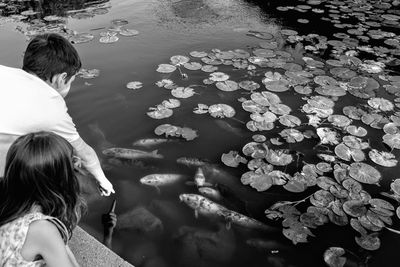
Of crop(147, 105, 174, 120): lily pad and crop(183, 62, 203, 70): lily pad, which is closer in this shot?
crop(147, 105, 174, 120): lily pad

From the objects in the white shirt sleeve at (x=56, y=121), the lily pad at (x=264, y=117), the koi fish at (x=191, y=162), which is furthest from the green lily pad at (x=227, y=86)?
the white shirt sleeve at (x=56, y=121)

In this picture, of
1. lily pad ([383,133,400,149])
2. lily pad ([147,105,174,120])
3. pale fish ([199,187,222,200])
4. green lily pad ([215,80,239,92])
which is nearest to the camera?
pale fish ([199,187,222,200])

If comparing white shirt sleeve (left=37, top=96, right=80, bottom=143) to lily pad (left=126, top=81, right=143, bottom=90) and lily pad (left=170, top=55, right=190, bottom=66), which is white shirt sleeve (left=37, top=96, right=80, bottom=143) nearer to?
lily pad (left=126, top=81, right=143, bottom=90)

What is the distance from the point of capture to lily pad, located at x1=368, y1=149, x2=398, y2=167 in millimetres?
3760

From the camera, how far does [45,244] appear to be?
1690 mm

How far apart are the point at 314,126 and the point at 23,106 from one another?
3.41m

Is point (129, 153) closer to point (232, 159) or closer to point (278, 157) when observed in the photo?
point (232, 159)

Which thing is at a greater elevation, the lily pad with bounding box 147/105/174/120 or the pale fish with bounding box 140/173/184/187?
the lily pad with bounding box 147/105/174/120

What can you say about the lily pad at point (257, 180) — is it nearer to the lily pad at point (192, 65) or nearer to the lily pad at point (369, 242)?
the lily pad at point (369, 242)

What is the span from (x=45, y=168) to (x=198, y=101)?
3247 millimetres

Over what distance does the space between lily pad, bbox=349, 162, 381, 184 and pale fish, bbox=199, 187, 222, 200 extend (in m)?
1.42

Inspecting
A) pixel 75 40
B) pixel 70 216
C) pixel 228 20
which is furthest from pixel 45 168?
pixel 228 20

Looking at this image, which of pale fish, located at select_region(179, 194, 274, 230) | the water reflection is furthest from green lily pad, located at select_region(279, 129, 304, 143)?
the water reflection

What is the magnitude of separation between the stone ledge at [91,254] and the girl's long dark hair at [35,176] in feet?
2.45
